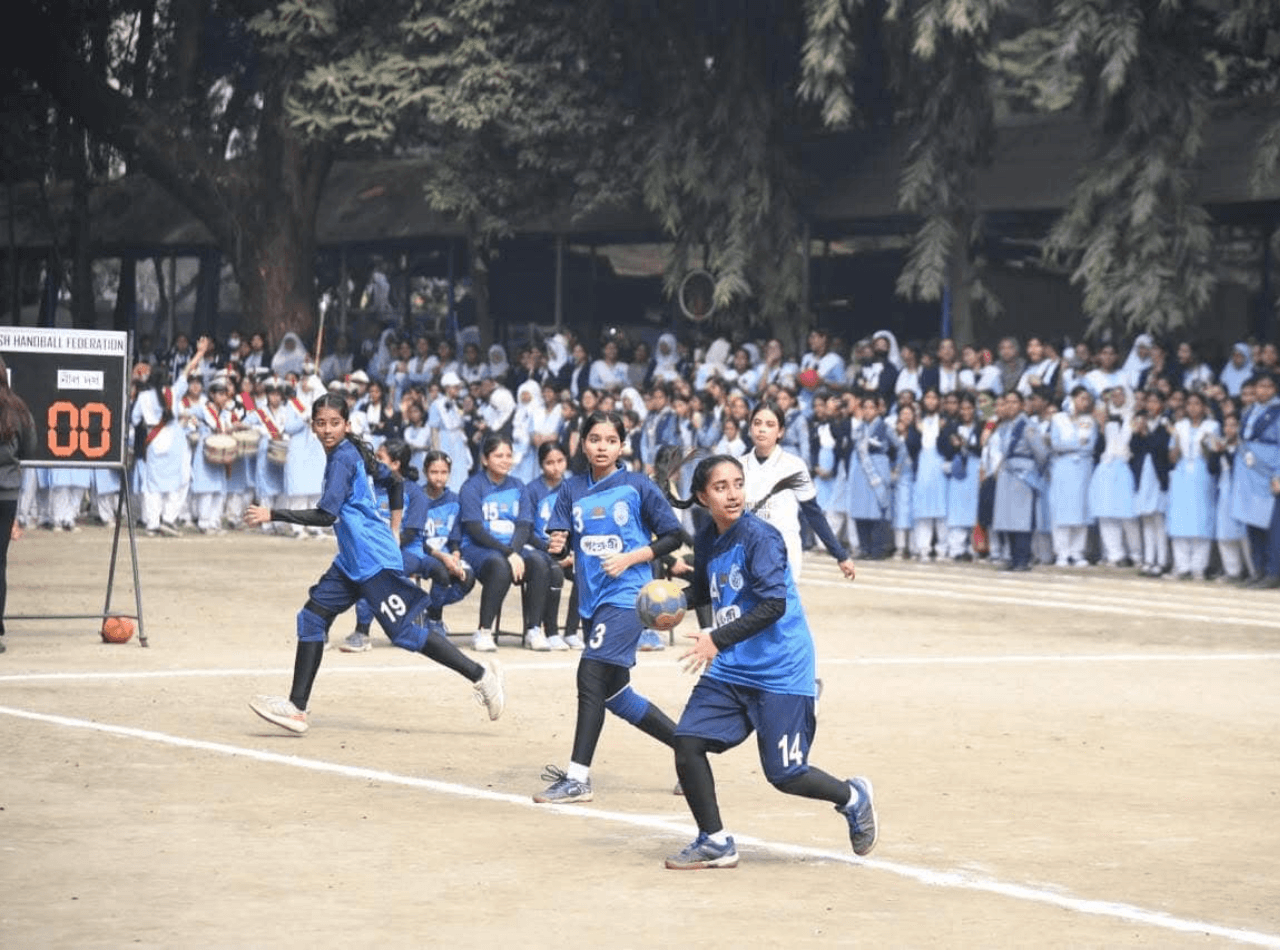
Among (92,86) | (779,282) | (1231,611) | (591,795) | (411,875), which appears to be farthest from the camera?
(92,86)

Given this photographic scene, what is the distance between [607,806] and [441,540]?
24.1 ft

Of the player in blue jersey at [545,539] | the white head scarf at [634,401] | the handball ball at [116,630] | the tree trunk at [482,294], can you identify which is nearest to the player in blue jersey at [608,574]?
the player in blue jersey at [545,539]

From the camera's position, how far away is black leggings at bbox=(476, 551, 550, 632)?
1598 cm

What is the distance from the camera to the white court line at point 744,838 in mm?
7184

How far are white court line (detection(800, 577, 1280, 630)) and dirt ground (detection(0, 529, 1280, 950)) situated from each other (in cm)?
200

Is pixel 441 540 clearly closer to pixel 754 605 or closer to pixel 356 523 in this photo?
pixel 356 523

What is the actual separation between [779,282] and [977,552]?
20.8ft

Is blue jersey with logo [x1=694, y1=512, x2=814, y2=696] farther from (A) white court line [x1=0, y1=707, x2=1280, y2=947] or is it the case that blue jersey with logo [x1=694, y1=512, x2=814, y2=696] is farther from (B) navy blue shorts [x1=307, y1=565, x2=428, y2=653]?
(B) navy blue shorts [x1=307, y1=565, x2=428, y2=653]

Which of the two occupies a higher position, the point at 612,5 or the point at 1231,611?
the point at 612,5

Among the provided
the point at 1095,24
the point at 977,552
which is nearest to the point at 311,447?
the point at 977,552

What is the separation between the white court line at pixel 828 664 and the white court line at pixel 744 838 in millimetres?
1609

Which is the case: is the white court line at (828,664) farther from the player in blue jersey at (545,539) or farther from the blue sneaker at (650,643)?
the player in blue jersey at (545,539)

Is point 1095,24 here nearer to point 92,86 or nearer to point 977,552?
point 977,552

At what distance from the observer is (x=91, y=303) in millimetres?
41781
